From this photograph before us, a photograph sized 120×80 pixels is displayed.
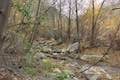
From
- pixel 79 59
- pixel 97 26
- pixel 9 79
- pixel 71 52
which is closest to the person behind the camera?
pixel 9 79

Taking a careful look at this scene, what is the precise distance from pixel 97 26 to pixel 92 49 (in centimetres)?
326

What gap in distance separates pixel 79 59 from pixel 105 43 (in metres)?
4.91

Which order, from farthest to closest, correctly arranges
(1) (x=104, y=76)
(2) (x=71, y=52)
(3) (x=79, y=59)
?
(2) (x=71, y=52) → (3) (x=79, y=59) → (1) (x=104, y=76)

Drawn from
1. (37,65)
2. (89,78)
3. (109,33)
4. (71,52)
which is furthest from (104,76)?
(109,33)

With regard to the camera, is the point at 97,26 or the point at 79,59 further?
the point at 97,26

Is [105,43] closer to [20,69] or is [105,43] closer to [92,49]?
[92,49]

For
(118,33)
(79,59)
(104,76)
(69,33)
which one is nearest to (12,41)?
(104,76)

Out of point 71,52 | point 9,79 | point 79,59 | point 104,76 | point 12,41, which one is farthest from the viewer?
point 71,52

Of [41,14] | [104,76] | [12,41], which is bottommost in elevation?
[104,76]

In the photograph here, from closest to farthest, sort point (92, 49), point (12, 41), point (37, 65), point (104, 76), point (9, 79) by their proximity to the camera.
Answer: point (9, 79) → point (12, 41) → point (37, 65) → point (104, 76) → point (92, 49)

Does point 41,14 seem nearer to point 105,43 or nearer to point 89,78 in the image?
A: point 89,78

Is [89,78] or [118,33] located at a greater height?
[118,33]

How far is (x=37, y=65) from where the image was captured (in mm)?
11234

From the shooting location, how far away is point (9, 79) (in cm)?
749
